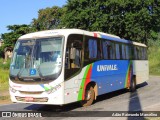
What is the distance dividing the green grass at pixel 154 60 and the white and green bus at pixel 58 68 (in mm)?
31152

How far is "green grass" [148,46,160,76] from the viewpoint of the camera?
155 feet

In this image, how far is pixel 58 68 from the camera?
12586 mm

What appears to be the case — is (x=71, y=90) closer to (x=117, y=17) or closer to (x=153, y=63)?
(x=117, y=17)

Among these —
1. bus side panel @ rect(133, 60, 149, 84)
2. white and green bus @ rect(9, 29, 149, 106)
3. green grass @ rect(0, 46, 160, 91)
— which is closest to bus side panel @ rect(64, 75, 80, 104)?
white and green bus @ rect(9, 29, 149, 106)

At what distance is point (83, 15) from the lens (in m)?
43.0

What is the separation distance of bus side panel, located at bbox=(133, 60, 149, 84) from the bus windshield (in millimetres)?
9344

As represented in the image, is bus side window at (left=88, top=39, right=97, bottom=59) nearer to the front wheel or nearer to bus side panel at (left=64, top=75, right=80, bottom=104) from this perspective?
the front wheel

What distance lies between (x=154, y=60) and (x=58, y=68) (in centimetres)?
4581

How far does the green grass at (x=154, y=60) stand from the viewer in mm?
47269

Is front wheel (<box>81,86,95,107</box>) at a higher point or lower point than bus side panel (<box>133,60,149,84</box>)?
lower

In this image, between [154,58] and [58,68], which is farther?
[154,58]

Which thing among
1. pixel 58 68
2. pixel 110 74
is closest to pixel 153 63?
pixel 110 74

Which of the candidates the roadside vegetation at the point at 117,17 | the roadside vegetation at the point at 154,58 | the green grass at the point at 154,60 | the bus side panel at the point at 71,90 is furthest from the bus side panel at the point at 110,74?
the green grass at the point at 154,60

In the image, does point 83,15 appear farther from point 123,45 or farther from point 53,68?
point 53,68
